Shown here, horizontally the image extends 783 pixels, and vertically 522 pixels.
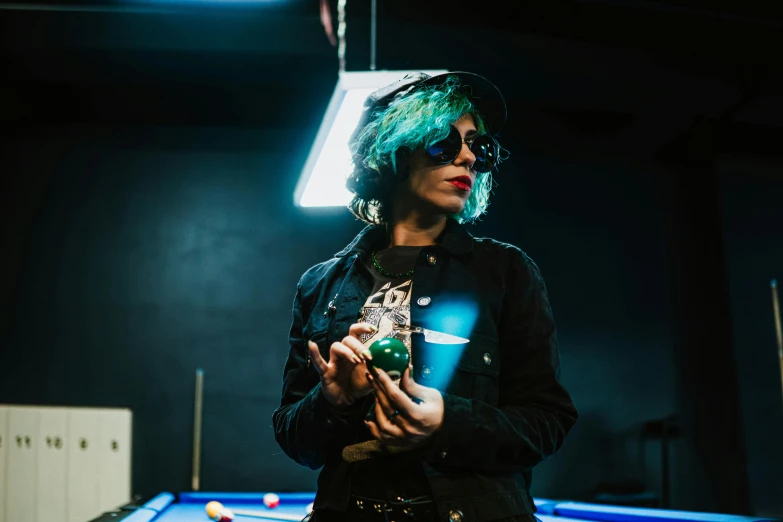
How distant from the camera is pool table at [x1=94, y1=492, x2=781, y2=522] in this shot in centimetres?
218

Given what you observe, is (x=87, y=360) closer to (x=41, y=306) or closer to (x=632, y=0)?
(x=41, y=306)

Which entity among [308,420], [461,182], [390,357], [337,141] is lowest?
[308,420]

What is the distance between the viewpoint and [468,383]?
4.05 ft

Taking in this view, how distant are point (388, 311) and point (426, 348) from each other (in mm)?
135

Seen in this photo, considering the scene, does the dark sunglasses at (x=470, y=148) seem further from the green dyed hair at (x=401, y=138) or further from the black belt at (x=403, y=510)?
the black belt at (x=403, y=510)

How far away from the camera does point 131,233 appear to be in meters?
5.12

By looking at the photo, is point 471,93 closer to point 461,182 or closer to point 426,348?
point 461,182

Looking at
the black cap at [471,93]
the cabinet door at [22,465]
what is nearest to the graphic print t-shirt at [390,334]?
the black cap at [471,93]

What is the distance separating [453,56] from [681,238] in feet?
9.23

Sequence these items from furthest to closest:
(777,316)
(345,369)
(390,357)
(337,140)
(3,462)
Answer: (777,316)
(3,462)
(337,140)
(345,369)
(390,357)

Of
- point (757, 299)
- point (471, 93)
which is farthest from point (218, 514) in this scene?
point (757, 299)

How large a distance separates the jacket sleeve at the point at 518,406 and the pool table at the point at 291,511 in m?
1.23

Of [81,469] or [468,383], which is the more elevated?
[468,383]

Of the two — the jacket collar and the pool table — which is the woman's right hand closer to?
the jacket collar
